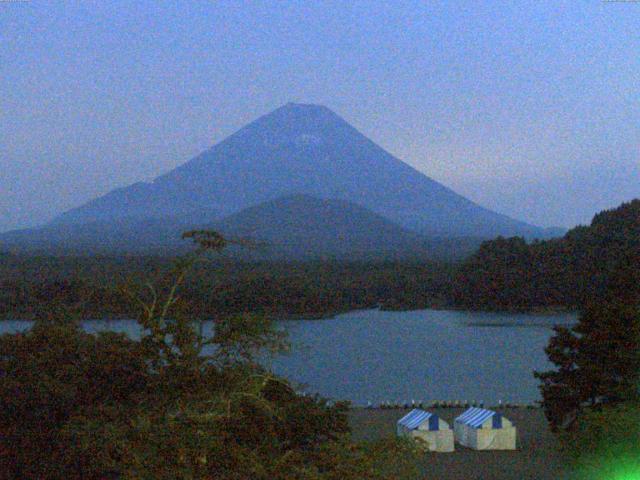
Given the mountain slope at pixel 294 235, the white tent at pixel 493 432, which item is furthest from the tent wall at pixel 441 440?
the mountain slope at pixel 294 235

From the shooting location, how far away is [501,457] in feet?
31.0

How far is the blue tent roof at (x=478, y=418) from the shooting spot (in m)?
9.77

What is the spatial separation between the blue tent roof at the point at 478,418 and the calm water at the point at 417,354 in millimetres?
2567

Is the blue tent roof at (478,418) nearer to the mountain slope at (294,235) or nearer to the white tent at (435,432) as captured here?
the white tent at (435,432)

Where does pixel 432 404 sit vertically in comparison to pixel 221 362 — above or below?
below

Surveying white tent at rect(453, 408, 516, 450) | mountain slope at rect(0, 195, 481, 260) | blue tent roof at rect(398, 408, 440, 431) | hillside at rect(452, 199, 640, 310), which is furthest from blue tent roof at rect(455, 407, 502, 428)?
mountain slope at rect(0, 195, 481, 260)

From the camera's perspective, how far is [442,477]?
27.8 feet

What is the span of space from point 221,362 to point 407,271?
33907mm

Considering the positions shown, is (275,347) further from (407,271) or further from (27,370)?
(407,271)

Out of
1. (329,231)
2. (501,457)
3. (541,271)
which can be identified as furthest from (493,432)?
(329,231)

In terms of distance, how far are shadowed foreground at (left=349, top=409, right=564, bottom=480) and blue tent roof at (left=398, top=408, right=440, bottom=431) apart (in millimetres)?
296

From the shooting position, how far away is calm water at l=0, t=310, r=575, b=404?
650 inches

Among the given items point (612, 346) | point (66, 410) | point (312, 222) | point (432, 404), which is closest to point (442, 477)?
point (612, 346)

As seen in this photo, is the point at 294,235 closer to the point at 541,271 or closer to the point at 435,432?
the point at 541,271
